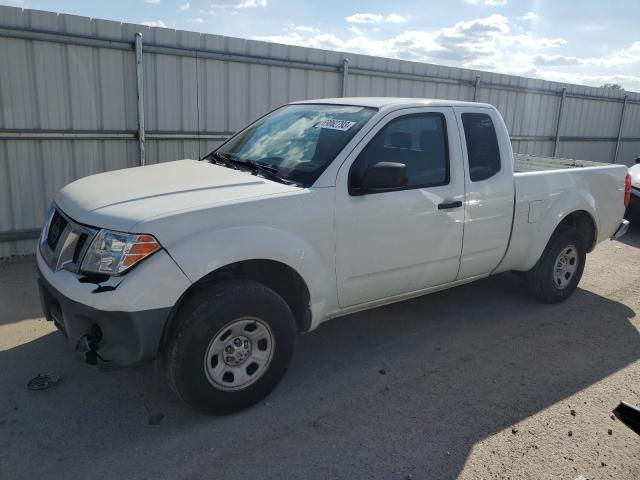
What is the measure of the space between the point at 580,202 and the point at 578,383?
215cm

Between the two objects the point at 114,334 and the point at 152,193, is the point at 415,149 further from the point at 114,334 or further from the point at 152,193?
the point at 114,334

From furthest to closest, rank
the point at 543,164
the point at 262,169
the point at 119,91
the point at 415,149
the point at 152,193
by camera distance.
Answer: the point at 119,91 < the point at 543,164 < the point at 415,149 < the point at 262,169 < the point at 152,193

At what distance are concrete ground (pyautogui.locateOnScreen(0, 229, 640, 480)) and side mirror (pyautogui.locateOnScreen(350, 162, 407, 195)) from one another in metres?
1.38

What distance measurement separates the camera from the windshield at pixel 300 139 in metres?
3.82

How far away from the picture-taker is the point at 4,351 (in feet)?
13.8

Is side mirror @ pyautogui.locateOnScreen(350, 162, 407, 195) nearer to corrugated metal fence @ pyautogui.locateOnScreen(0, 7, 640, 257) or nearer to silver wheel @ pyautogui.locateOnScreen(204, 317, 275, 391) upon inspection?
silver wheel @ pyautogui.locateOnScreen(204, 317, 275, 391)

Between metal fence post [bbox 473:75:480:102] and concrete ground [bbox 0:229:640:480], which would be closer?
concrete ground [bbox 0:229:640:480]

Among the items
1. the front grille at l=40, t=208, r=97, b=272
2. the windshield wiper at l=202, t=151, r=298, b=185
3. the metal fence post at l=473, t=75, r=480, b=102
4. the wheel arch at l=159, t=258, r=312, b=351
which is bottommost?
the wheel arch at l=159, t=258, r=312, b=351

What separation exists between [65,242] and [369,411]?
7.14 feet

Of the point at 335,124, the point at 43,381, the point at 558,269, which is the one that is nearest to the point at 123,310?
the point at 43,381

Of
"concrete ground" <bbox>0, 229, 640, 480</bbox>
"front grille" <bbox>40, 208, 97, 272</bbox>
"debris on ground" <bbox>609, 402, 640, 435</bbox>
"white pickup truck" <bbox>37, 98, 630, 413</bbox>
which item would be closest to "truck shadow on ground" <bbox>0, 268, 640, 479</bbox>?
"concrete ground" <bbox>0, 229, 640, 480</bbox>

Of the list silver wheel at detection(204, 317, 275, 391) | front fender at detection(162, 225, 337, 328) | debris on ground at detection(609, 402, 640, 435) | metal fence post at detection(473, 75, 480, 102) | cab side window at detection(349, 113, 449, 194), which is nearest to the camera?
debris on ground at detection(609, 402, 640, 435)

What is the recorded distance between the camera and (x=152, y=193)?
11.3 feet

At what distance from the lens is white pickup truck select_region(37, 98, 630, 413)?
9.97 ft
